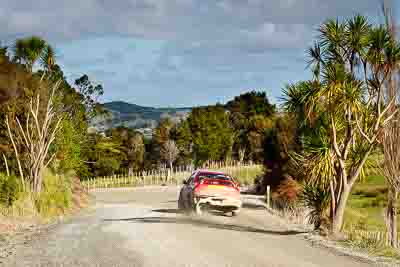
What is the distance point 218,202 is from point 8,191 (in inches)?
310

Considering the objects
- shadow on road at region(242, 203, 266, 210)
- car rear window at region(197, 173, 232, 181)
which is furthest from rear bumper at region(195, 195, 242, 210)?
shadow on road at region(242, 203, 266, 210)

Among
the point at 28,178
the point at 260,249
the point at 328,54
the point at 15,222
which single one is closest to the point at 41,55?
the point at 28,178

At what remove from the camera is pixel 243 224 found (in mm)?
23938

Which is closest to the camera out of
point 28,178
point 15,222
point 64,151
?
point 15,222

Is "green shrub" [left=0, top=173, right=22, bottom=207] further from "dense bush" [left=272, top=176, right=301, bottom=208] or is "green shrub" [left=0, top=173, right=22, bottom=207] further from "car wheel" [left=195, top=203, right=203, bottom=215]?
"dense bush" [left=272, top=176, right=301, bottom=208]

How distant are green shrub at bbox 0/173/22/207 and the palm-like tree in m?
7.19

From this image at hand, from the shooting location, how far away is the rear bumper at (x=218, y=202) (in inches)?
1027

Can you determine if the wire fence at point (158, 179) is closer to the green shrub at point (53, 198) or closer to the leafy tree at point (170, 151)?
the leafy tree at point (170, 151)

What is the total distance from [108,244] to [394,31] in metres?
10.1

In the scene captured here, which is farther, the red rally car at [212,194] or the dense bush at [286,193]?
the dense bush at [286,193]

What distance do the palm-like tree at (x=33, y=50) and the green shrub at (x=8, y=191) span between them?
719 centimetres

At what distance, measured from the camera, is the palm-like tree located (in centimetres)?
3138

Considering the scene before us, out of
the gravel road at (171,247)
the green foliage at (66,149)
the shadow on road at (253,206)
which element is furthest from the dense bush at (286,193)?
the gravel road at (171,247)

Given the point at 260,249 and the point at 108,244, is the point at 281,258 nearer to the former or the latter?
the point at 260,249
